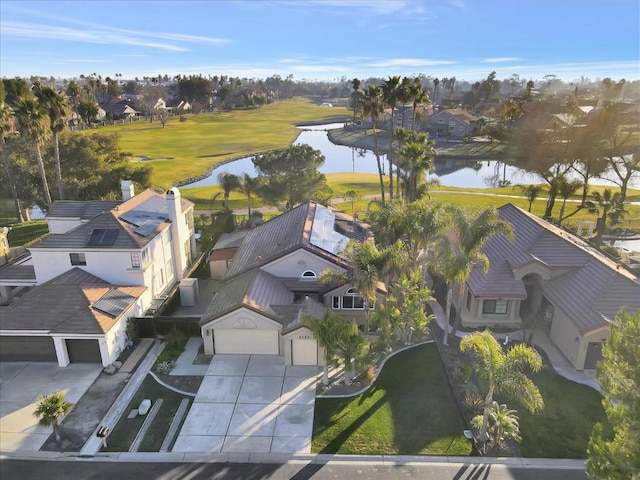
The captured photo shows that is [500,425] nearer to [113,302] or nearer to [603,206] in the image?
[113,302]

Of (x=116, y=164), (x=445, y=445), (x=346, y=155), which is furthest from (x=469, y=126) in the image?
(x=445, y=445)

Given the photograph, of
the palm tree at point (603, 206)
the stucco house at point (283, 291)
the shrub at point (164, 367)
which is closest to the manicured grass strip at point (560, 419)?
the stucco house at point (283, 291)

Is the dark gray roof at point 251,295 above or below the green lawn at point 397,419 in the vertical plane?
above

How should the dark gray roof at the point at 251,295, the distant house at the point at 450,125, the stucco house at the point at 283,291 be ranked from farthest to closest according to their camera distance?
the distant house at the point at 450,125 < the dark gray roof at the point at 251,295 < the stucco house at the point at 283,291

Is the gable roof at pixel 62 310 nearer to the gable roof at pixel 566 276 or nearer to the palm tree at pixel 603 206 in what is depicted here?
the gable roof at pixel 566 276

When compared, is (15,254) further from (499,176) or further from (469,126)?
(469,126)

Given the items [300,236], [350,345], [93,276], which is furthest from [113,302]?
[350,345]

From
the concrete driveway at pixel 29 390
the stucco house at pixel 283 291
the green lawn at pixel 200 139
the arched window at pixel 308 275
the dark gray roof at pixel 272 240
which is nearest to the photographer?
the concrete driveway at pixel 29 390
